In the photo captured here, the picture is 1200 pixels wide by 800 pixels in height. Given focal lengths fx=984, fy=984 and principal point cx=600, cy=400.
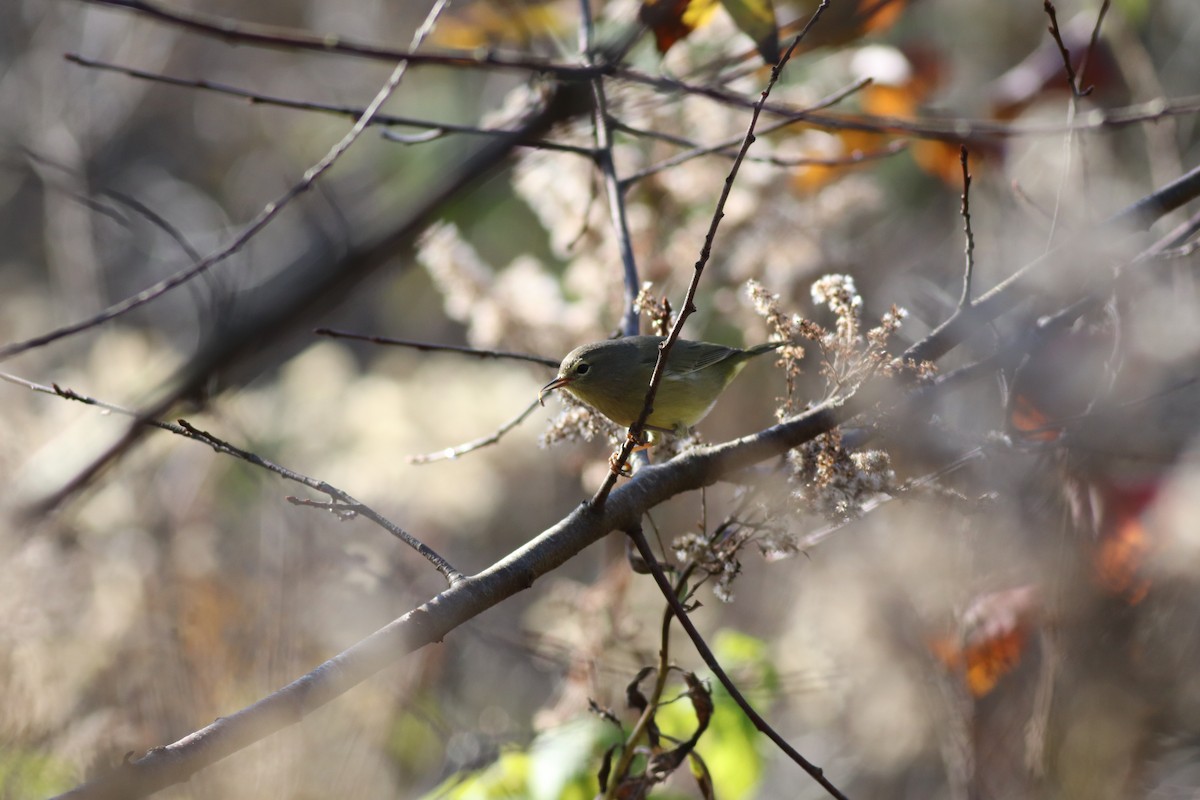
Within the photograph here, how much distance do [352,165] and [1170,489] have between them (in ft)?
26.5

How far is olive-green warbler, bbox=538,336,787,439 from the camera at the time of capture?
239 centimetres

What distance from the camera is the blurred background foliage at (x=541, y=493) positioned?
93.4 inches

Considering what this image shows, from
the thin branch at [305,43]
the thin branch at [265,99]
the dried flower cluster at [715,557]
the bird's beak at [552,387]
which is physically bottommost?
the dried flower cluster at [715,557]

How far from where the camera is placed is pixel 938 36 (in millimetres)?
6891

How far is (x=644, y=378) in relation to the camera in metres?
2.61

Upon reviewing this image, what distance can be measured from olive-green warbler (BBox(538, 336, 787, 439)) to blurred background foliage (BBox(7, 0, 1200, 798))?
0.17m

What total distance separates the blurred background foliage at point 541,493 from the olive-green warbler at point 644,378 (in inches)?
6.8

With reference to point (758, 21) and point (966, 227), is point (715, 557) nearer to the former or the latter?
point (966, 227)

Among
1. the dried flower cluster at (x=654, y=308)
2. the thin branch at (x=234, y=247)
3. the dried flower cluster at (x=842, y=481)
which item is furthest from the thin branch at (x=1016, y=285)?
the thin branch at (x=234, y=247)

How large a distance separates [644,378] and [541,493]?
2558 millimetres

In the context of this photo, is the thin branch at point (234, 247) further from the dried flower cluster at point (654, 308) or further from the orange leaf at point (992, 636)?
the orange leaf at point (992, 636)

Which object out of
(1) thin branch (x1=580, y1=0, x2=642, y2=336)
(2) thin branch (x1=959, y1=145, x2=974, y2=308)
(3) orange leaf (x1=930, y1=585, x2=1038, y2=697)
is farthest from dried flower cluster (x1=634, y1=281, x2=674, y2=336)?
(3) orange leaf (x1=930, y1=585, x2=1038, y2=697)

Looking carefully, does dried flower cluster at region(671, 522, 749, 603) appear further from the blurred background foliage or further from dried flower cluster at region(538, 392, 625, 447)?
the blurred background foliage

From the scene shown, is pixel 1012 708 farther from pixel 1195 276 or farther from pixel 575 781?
pixel 1195 276
